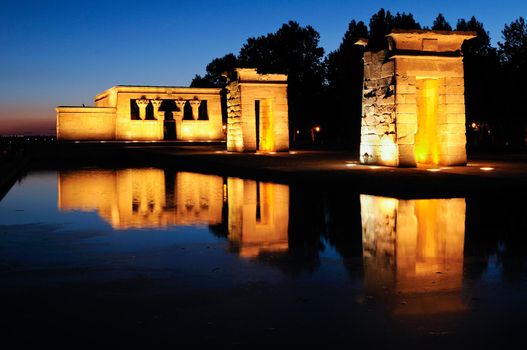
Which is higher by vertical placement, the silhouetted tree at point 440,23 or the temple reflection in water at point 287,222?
the silhouetted tree at point 440,23

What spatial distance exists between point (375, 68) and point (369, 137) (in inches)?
99.3

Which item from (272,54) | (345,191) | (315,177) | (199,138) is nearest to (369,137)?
(315,177)

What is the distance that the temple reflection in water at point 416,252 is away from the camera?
17.8 feet

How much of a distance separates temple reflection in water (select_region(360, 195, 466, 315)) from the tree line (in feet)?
110

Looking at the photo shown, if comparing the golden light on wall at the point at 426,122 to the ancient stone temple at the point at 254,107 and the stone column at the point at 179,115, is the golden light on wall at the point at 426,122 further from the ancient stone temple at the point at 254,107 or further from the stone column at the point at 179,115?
the stone column at the point at 179,115

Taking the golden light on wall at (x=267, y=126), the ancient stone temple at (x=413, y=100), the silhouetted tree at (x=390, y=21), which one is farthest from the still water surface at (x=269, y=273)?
the silhouetted tree at (x=390, y=21)

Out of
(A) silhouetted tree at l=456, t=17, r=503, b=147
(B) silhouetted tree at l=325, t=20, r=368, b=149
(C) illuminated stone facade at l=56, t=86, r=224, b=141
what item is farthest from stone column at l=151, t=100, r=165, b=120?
(A) silhouetted tree at l=456, t=17, r=503, b=147

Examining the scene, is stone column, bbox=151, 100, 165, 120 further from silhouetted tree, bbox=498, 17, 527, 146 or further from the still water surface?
the still water surface

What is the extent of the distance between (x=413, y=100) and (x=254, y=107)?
556 inches

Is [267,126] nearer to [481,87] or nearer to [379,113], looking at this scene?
[379,113]

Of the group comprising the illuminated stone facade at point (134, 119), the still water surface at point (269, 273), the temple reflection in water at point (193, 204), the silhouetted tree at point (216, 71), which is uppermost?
the silhouetted tree at point (216, 71)

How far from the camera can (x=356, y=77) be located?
166 feet

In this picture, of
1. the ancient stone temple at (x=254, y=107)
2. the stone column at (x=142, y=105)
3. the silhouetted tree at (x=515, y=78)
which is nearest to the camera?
the ancient stone temple at (x=254, y=107)

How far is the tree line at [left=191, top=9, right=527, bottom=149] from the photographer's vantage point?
4391 cm
